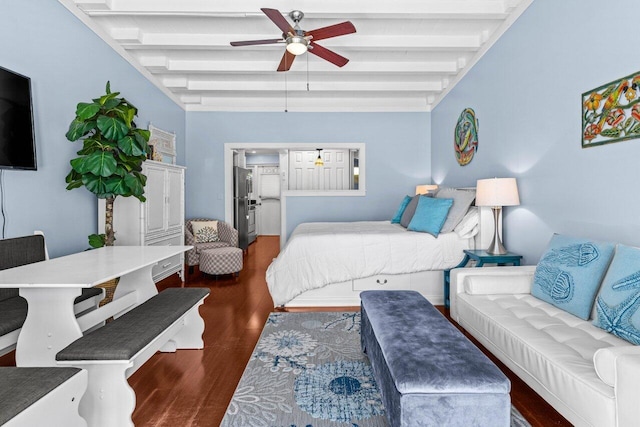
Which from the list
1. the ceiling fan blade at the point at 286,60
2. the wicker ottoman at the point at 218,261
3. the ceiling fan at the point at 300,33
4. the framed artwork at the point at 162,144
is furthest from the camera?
the framed artwork at the point at 162,144

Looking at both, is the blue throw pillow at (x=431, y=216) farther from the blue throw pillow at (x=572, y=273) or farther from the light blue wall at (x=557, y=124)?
the blue throw pillow at (x=572, y=273)

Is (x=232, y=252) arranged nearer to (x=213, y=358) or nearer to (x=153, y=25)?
(x=213, y=358)

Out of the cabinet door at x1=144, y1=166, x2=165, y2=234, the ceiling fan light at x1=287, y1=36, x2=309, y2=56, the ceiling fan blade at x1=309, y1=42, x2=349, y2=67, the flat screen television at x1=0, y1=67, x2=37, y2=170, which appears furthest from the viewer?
the cabinet door at x1=144, y1=166, x2=165, y2=234

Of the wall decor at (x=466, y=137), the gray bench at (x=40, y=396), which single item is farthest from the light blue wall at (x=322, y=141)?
the gray bench at (x=40, y=396)

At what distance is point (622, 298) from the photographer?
150 cm

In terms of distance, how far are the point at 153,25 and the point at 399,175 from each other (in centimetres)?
404

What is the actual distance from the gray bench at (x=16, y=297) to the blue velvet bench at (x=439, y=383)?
1774 millimetres

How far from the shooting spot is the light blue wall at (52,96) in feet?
7.74

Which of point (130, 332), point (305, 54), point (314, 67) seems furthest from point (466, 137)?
point (130, 332)

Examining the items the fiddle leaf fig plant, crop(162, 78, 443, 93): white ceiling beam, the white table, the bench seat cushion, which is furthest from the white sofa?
crop(162, 78, 443, 93): white ceiling beam

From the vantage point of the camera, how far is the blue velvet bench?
3.79 feet

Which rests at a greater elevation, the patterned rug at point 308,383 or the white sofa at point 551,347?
the white sofa at point 551,347

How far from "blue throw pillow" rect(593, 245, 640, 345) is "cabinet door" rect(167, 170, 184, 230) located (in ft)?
13.3

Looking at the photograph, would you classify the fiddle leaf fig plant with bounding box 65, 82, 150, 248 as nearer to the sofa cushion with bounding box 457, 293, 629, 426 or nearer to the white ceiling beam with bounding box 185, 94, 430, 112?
the sofa cushion with bounding box 457, 293, 629, 426
